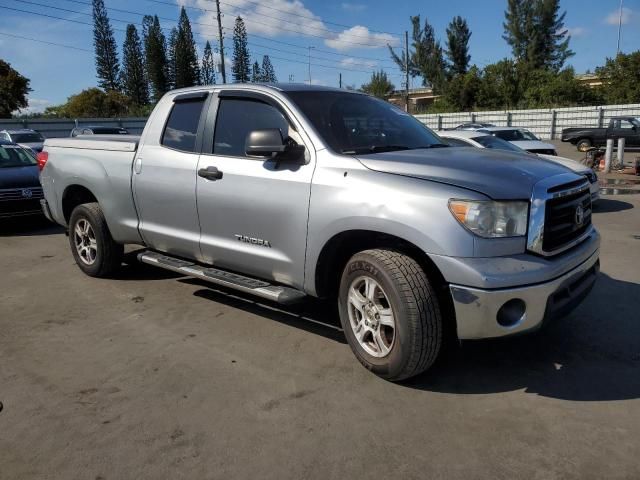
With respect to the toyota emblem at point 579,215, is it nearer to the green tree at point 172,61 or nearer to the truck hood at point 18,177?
the truck hood at point 18,177

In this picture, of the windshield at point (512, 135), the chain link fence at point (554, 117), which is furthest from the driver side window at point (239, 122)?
the chain link fence at point (554, 117)

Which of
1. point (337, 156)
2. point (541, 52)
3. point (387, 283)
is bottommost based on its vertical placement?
point (387, 283)

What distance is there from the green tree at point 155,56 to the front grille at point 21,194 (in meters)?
68.9

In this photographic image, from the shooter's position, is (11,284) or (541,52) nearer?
(11,284)

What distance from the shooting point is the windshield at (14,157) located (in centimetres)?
978

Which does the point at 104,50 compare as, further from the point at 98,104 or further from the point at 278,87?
the point at 278,87

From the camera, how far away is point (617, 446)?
2.76 m

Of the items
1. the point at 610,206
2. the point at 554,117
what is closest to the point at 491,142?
the point at 610,206

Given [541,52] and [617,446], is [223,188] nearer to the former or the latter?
[617,446]

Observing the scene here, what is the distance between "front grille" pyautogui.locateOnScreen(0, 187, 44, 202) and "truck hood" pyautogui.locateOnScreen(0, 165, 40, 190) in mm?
69

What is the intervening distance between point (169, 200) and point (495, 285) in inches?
114

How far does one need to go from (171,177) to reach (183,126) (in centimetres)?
49

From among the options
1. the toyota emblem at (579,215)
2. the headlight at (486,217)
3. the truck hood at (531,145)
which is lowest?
the truck hood at (531,145)

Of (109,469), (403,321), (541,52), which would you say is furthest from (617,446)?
(541,52)
